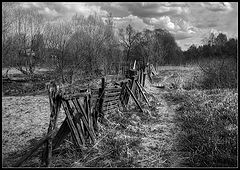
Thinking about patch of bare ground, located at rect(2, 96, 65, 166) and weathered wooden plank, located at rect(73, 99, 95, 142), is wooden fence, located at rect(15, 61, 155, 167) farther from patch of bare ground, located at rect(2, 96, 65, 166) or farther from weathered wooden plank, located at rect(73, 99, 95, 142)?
patch of bare ground, located at rect(2, 96, 65, 166)

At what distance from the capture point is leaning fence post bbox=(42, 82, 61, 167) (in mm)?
4426

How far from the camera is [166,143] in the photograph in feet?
18.7

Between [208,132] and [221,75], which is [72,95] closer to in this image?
[208,132]

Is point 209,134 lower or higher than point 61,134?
lower

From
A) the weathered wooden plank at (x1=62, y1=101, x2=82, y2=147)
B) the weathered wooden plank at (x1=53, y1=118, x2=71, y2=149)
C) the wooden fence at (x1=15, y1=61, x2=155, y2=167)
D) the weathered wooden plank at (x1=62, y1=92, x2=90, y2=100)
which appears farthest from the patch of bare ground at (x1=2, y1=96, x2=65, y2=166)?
the weathered wooden plank at (x1=62, y1=92, x2=90, y2=100)

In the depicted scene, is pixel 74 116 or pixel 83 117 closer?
pixel 74 116

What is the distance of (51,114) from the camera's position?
4.49 meters

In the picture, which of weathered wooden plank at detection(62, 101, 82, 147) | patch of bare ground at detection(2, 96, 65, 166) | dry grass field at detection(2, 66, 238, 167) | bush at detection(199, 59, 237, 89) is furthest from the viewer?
bush at detection(199, 59, 237, 89)

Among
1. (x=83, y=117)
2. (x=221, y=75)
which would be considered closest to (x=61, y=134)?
(x=83, y=117)

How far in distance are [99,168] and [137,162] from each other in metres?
0.81

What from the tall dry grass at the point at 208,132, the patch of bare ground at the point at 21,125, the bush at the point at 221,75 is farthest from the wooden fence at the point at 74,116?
the bush at the point at 221,75

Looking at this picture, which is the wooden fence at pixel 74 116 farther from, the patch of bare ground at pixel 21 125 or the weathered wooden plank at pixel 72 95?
the patch of bare ground at pixel 21 125

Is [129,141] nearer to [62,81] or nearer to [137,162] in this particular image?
[137,162]

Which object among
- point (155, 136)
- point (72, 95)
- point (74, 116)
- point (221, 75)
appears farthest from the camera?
point (221, 75)
